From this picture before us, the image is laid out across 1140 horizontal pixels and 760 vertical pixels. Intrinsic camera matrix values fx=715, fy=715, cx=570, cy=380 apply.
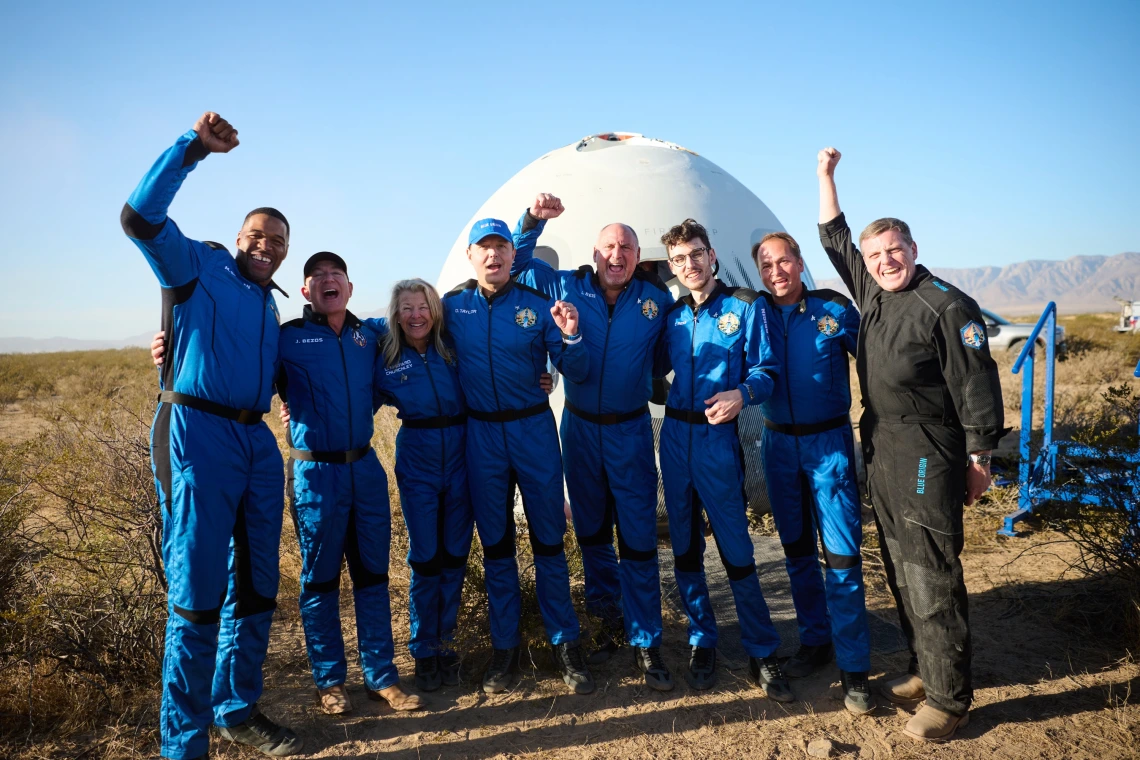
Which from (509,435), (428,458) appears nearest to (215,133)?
(428,458)

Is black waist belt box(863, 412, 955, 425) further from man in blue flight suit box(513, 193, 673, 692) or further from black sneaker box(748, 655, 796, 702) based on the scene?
black sneaker box(748, 655, 796, 702)

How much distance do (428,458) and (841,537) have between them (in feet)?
6.50

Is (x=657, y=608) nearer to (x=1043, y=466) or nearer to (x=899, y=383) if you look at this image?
(x=899, y=383)

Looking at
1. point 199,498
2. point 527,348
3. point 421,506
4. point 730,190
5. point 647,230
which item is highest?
point 730,190

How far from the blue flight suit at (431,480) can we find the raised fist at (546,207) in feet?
3.13

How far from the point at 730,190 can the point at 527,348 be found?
365 centimetres

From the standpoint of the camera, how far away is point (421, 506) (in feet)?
11.4

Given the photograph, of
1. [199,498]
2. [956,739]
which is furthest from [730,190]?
[199,498]

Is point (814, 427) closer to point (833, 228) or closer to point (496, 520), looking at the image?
point (833, 228)

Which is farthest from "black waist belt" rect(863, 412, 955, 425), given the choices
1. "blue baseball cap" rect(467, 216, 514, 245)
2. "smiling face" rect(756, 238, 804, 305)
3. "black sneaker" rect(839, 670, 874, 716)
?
Result: "blue baseball cap" rect(467, 216, 514, 245)

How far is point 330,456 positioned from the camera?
329 centimetres

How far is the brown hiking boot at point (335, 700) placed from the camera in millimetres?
3352

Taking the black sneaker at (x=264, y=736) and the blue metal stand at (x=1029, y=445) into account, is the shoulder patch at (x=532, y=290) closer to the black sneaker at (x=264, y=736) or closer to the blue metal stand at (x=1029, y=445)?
the black sneaker at (x=264, y=736)

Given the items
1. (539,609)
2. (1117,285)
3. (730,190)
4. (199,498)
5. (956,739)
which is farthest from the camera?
(1117,285)
